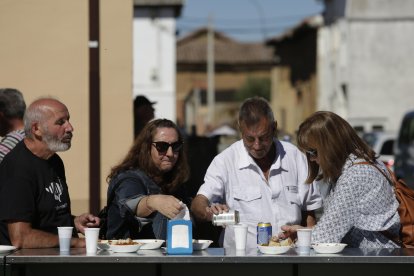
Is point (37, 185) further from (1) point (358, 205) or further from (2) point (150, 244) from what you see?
(1) point (358, 205)

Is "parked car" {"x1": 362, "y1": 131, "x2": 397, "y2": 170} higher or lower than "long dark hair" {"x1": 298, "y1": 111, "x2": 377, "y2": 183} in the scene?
lower

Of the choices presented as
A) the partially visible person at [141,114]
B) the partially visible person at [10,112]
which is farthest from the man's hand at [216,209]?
the partially visible person at [141,114]

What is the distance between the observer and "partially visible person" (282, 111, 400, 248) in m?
5.54

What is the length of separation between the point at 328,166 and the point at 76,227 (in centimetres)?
165

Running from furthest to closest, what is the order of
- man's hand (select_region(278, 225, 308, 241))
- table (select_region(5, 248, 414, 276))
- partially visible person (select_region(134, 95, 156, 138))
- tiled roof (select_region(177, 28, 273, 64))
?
tiled roof (select_region(177, 28, 273, 64)) < partially visible person (select_region(134, 95, 156, 138)) < man's hand (select_region(278, 225, 308, 241)) < table (select_region(5, 248, 414, 276))

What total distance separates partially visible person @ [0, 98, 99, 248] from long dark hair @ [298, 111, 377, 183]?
1461mm

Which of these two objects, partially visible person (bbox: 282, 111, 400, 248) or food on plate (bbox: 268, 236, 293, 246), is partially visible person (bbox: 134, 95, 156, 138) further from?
food on plate (bbox: 268, 236, 293, 246)

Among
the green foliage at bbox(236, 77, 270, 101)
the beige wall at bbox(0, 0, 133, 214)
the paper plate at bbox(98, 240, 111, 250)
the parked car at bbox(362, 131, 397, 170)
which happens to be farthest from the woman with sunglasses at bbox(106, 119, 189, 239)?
the green foliage at bbox(236, 77, 270, 101)

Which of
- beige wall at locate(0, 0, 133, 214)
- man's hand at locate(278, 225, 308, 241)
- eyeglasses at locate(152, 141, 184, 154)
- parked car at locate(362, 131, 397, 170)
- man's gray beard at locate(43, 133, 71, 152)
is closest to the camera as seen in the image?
man's gray beard at locate(43, 133, 71, 152)

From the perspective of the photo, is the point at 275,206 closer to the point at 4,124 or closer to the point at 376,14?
the point at 4,124

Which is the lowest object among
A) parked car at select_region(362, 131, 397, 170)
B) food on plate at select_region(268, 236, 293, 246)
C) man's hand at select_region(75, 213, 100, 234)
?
parked car at select_region(362, 131, 397, 170)

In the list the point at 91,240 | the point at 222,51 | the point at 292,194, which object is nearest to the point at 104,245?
the point at 91,240

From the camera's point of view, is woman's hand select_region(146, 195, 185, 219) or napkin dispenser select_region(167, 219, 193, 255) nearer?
napkin dispenser select_region(167, 219, 193, 255)
